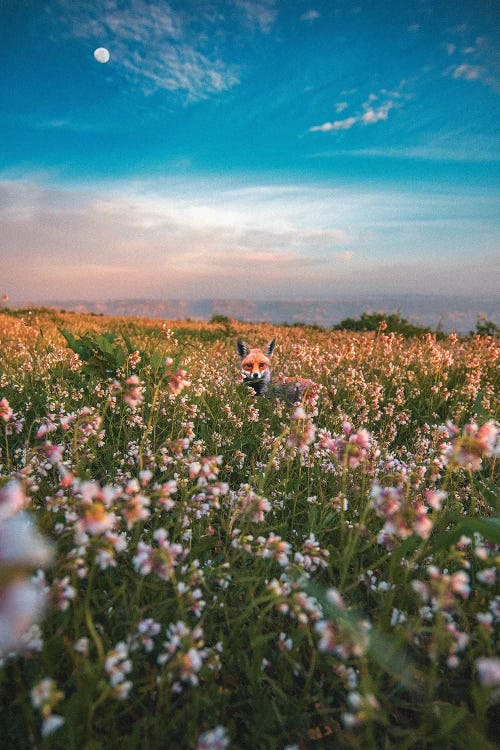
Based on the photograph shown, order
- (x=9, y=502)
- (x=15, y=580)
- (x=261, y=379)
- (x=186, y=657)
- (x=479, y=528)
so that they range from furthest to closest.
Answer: (x=261, y=379)
(x=479, y=528)
(x=186, y=657)
(x=9, y=502)
(x=15, y=580)

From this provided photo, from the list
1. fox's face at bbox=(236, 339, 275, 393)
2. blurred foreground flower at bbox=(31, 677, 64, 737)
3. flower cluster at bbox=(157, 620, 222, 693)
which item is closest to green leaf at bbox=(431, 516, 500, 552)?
flower cluster at bbox=(157, 620, 222, 693)

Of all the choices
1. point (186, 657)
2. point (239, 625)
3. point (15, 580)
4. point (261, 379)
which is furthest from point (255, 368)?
point (15, 580)

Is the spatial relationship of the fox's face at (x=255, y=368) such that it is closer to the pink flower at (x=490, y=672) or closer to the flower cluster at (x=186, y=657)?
the flower cluster at (x=186, y=657)

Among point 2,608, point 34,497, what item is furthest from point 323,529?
point 2,608

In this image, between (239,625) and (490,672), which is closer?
(490,672)

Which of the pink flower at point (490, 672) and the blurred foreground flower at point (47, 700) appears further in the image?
the blurred foreground flower at point (47, 700)

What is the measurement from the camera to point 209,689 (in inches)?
75.4

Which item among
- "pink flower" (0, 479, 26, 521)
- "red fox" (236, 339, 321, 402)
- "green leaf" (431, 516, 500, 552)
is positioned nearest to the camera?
"pink flower" (0, 479, 26, 521)

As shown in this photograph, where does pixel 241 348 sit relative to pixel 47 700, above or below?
above

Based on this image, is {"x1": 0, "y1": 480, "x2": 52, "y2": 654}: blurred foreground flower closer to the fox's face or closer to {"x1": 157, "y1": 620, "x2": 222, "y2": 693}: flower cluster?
{"x1": 157, "y1": 620, "x2": 222, "y2": 693}: flower cluster

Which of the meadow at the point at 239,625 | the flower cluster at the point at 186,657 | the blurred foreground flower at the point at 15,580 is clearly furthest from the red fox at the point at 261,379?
the blurred foreground flower at the point at 15,580

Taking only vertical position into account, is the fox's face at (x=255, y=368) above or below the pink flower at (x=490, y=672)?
above

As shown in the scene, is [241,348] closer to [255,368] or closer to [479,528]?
[255,368]

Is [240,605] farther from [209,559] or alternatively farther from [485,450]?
[485,450]
